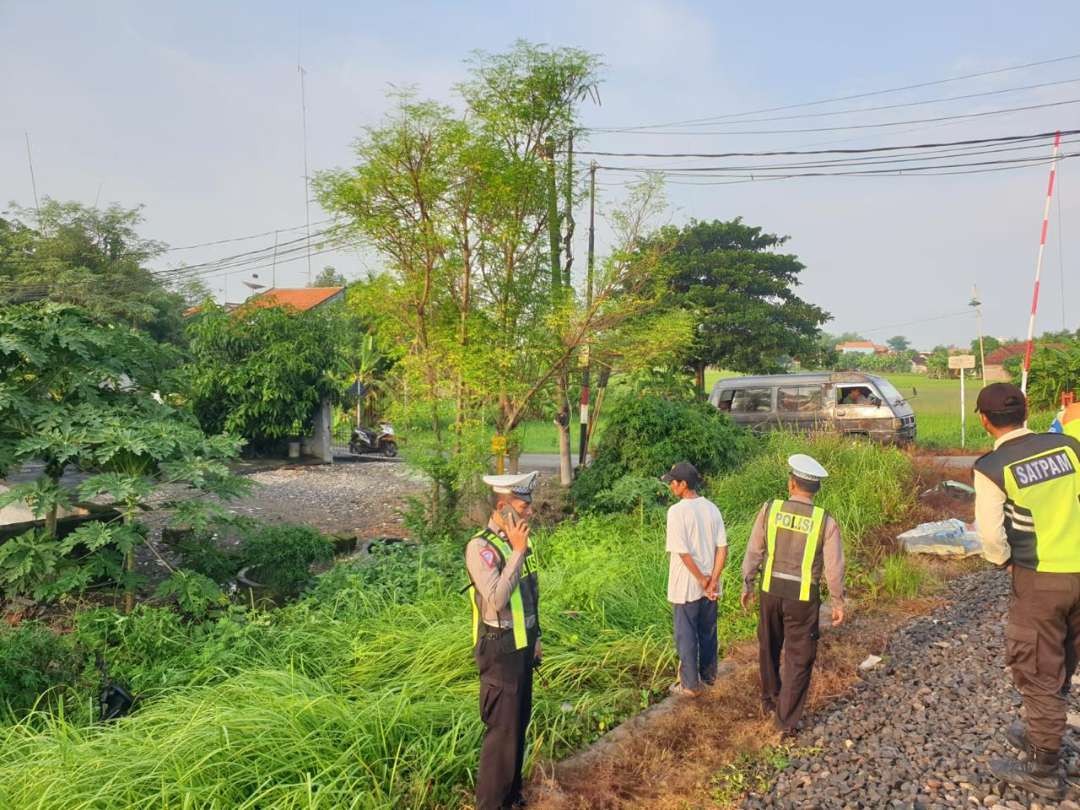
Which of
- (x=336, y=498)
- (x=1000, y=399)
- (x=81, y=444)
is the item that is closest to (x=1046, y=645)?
(x=1000, y=399)

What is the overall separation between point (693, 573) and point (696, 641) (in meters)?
0.44

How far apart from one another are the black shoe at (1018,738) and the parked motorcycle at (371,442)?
59.9 feet

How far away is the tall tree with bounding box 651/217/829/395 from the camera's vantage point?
2541cm

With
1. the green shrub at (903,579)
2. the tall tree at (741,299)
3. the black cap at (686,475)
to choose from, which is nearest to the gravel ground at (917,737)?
the green shrub at (903,579)

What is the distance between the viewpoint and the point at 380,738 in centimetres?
355

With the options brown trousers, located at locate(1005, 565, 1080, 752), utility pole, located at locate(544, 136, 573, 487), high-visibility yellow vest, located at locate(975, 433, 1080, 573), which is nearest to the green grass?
brown trousers, located at locate(1005, 565, 1080, 752)

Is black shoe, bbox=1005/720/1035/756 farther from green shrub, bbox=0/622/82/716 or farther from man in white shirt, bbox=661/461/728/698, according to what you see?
green shrub, bbox=0/622/82/716

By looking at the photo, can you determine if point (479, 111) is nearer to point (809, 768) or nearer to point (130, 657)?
point (130, 657)

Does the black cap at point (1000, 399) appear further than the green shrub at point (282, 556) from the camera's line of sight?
No

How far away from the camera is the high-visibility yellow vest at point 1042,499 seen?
3.29 m

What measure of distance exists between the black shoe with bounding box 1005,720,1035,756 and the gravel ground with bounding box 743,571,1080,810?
0.35 feet

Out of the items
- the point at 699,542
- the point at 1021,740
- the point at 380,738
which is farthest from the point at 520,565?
the point at 1021,740

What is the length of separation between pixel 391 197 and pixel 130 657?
17.2ft

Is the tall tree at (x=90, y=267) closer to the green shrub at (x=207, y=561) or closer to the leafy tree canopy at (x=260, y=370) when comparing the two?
the leafy tree canopy at (x=260, y=370)
